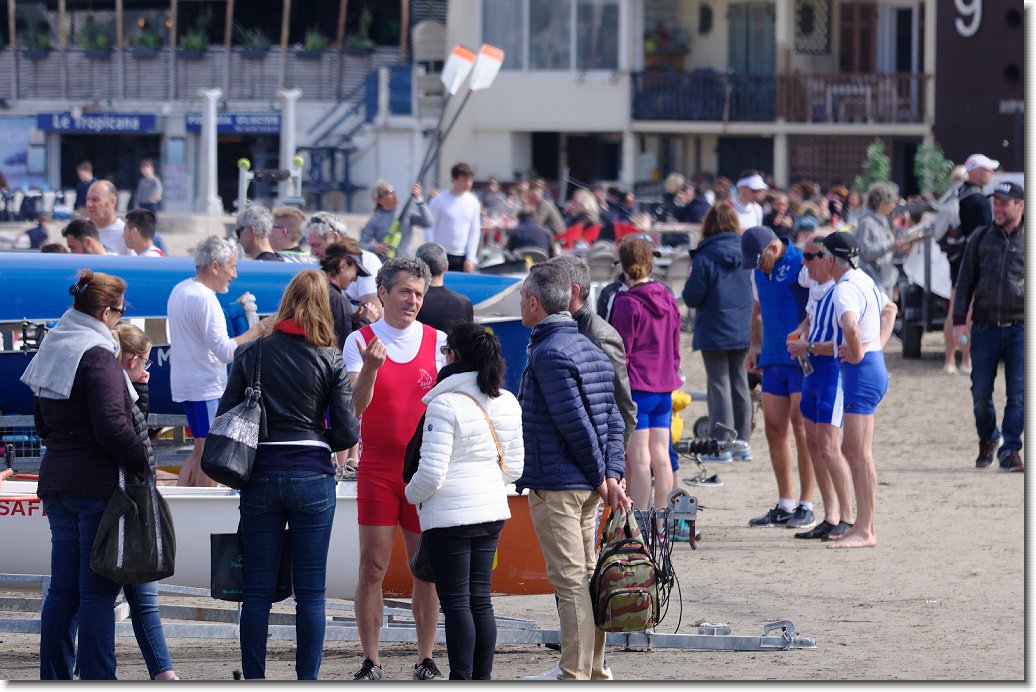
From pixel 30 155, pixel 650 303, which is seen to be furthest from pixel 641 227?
pixel 30 155

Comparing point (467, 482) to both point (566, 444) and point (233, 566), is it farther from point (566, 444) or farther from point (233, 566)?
point (233, 566)

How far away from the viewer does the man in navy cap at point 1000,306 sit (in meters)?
10.7

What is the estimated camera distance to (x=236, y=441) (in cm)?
562

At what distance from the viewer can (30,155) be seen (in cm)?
4019

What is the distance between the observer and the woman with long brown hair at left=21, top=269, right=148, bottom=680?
18.6 ft

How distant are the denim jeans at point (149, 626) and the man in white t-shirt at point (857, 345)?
13.0 ft

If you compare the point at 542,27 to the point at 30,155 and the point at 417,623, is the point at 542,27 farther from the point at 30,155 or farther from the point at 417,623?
the point at 417,623

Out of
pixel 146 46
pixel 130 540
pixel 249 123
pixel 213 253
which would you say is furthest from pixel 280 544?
pixel 146 46

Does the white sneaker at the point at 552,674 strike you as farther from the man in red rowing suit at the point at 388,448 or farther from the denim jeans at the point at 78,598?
the denim jeans at the point at 78,598

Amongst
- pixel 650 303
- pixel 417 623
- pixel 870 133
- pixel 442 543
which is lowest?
pixel 417 623

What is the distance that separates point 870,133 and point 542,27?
7.76 metres

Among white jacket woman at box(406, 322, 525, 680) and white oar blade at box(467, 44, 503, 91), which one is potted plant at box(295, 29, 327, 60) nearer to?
white oar blade at box(467, 44, 503, 91)

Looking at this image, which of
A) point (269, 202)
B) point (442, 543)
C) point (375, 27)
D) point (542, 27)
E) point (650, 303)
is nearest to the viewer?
point (442, 543)

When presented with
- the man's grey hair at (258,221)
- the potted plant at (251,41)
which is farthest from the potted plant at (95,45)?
the man's grey hair at (258,221)
